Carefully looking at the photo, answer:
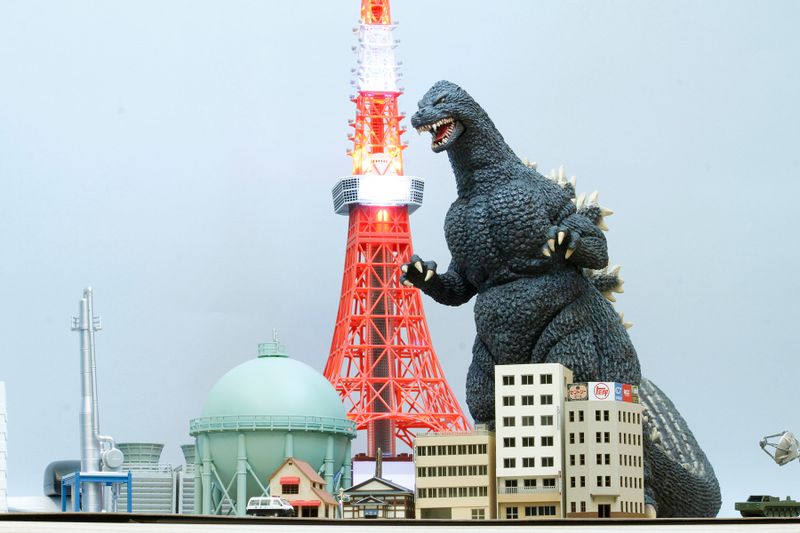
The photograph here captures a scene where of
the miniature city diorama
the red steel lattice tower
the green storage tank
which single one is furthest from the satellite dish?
the red steel lattice tower

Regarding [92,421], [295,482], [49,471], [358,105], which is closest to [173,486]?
[49,471]

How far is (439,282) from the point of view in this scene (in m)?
25.0

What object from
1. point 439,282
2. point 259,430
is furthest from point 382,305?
point 439,282

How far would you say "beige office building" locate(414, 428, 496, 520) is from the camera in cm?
2383

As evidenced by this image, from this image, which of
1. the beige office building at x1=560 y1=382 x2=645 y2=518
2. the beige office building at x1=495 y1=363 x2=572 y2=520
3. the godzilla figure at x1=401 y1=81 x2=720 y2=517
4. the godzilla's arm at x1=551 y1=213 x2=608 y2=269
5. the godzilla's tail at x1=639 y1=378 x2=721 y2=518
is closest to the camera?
the beige office building at x1=560 y1=382 x2=645 y2=518

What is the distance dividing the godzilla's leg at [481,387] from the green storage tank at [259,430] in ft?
41.3

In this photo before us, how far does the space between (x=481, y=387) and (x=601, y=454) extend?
210 centimetres

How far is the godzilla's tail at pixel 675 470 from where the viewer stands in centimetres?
2505

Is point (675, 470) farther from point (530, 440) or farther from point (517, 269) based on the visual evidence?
point (517, 269)

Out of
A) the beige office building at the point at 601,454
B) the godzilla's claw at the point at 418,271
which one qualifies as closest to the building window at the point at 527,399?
the beige office building at the point at 601,454

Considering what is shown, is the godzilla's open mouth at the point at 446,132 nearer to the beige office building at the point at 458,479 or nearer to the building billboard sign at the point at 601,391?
the building billboard sign at the point at 601,391

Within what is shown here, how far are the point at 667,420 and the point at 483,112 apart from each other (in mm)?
5293

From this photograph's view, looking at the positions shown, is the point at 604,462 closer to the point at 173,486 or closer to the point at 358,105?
the point at 173,486

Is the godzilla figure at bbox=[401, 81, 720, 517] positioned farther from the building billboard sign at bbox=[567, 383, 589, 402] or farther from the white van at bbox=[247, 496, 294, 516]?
the white van at bbox=[247, 496, 294, 516]
